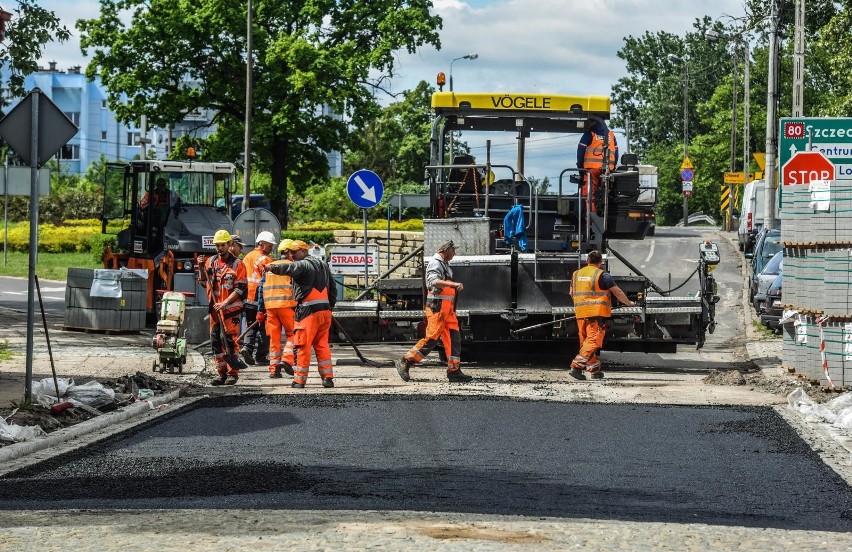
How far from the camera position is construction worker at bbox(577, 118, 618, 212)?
58.6 ft

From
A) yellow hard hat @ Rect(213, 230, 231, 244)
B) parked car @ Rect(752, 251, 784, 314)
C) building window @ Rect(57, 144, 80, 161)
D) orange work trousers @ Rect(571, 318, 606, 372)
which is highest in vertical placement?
building window @ Rect(57, 144, 80, 161)

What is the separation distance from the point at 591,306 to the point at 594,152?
8.60 feet

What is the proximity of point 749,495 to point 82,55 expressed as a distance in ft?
125

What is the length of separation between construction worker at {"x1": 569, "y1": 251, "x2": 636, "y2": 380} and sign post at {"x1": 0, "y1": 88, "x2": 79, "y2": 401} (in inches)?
251

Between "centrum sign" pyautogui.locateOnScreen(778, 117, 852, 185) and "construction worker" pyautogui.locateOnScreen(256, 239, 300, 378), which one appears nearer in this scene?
"construction worker" pyautogui.locateOnScreen(256, 239, 300, 378)

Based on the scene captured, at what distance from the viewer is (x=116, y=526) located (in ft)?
24.1

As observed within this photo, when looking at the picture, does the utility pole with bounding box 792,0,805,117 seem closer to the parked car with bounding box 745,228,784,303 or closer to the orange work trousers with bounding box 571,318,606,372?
the parked car with bounding box 745,228,784,303

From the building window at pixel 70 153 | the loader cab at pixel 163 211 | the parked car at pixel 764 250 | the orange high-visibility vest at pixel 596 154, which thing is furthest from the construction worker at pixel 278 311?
the building window at pixel 70 153

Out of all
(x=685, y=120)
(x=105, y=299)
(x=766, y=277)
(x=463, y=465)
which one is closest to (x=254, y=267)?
(x=105, y=299)

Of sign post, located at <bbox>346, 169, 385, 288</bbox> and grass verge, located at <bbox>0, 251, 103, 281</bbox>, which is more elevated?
sign post, located at <bbox>346, 169, 385, 288</bbox>

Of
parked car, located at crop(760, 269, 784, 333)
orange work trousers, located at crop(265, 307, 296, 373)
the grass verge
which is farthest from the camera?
the grass verge

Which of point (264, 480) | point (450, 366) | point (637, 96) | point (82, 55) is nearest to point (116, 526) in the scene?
point (264, 480)

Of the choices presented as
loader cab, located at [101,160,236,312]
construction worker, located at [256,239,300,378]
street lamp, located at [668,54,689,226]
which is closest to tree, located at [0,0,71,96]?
loader cab, located at [101,160,236,312]

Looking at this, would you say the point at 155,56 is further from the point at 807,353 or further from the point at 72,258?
the point at 807,353
